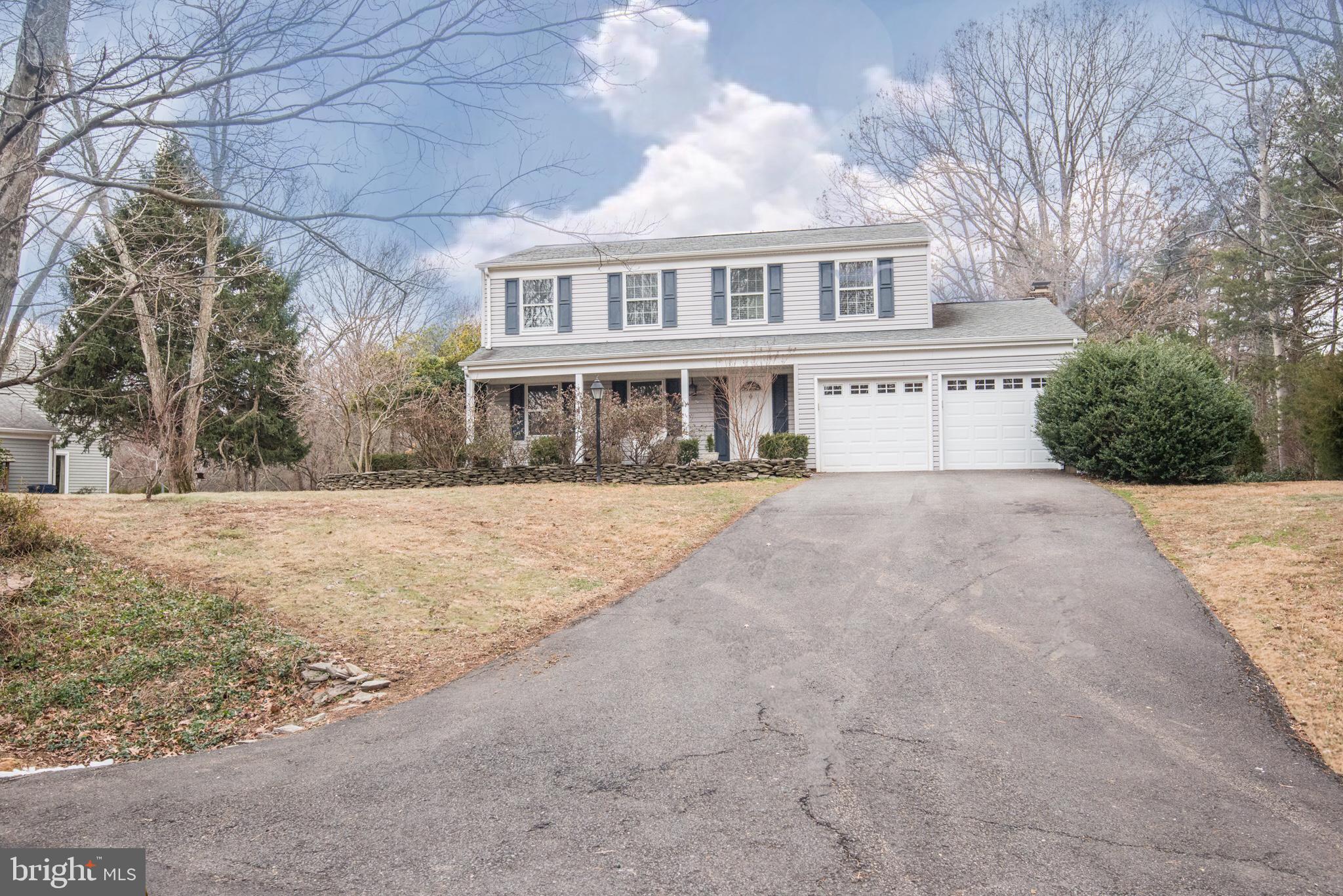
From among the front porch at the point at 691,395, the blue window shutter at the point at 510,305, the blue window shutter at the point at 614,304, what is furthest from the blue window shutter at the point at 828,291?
the blue window shutter at the point at 510,305

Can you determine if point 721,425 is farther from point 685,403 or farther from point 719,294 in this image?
point 719,294

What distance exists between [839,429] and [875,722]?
1300 centimetres

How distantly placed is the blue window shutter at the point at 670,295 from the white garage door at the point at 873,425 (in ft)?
14.0

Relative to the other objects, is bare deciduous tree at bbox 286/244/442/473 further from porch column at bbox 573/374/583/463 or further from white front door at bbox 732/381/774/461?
white front door at bbox 732/381/774/461

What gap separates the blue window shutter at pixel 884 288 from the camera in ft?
60.1

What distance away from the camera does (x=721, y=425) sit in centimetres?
1862

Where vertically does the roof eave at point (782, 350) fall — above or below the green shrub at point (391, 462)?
above

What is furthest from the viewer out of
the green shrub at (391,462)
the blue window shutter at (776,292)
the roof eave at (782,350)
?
the blue window shutter at (776,292)

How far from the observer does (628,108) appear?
5.48 m

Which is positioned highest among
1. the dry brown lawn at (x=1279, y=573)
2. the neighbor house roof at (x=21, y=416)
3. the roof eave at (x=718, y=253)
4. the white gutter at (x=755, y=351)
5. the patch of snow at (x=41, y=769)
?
the roof eave at (x=718, y=253)

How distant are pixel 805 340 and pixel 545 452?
6.43 meters

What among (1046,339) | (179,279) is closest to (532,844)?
(179,279)

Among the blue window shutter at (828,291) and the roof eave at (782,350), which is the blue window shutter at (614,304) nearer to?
the roof eave at (782,350)

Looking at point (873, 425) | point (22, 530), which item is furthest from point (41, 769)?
point (873, 425)
